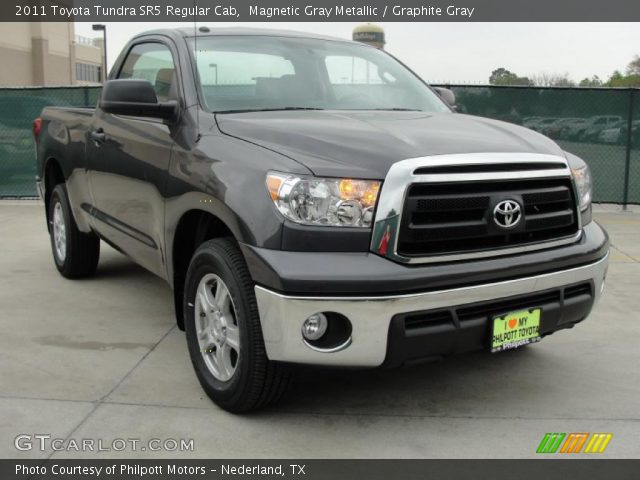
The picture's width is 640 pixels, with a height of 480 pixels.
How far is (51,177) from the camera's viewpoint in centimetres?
661

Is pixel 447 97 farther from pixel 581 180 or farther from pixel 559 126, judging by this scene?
pixel 559 126

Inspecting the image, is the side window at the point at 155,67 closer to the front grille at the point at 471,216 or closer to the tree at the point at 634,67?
the front grille at the point at 471,216

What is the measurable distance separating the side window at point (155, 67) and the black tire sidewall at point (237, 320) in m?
1.11

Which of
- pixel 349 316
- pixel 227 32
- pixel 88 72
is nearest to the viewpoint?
pixel 349 316

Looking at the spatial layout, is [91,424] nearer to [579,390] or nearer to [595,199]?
[579,390]

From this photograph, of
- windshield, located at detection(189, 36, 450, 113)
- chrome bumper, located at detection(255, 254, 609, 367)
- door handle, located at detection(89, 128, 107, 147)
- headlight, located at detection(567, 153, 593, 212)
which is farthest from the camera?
door handle, located at detection(89, 128, 107, 147)

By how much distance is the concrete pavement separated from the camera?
3.34m

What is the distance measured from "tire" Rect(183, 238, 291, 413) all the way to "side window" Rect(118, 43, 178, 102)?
3.82 feet

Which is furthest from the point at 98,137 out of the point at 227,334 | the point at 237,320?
the point at 237,320

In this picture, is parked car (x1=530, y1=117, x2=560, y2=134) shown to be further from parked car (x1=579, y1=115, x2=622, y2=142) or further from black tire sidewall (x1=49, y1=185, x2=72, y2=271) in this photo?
black tire sidewall (x1=49, y1=185, x2=72, y2=271)

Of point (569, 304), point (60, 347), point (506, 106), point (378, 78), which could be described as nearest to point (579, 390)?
point (569, 304)

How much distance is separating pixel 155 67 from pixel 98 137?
2.14 feet

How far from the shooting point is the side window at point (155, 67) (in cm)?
439

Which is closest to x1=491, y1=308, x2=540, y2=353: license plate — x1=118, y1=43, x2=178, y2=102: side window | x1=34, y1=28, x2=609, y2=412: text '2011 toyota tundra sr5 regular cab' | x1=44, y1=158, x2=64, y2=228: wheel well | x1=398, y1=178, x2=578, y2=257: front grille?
x1=34, y1=28, x2=609, y2=412: text '2011 toyota tundra sr5 regular cab'
